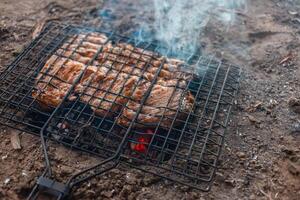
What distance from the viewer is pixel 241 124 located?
4617 mm

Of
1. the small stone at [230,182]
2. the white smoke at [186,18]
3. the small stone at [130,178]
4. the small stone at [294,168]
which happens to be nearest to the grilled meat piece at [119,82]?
the small stone at [130,178]

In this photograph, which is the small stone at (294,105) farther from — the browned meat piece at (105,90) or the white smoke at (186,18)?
the browned meat piece at (105,90)

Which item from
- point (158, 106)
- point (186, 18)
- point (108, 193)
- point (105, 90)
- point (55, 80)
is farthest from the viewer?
point (186, 18)

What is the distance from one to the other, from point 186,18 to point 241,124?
8.66 ft

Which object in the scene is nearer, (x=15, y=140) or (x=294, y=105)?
(x=15, y=140)

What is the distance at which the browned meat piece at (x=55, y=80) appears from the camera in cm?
446

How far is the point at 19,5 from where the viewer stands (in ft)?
21.8

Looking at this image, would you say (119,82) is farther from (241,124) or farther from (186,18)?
(186,18)

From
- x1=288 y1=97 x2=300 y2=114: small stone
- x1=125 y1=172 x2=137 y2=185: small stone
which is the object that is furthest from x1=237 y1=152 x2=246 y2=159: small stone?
x1=125 y1=172 x2=137 y2=185: small stone

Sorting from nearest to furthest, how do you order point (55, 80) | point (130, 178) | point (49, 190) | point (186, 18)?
point (49, 190), point (130, 178), point (55, 80), point (186, 18)

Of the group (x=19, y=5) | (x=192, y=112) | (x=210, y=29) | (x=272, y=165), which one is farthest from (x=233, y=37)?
(x=19, y=5)

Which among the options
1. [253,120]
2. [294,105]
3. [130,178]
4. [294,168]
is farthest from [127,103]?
[294,105]

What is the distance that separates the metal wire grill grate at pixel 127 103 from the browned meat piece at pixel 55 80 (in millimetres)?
13

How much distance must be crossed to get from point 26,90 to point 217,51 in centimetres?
321
